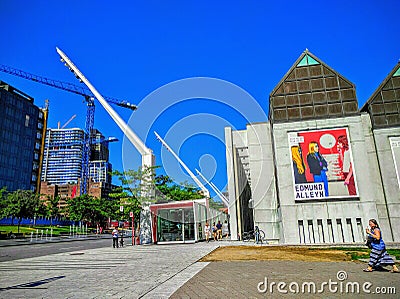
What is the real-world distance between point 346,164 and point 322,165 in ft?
6.86

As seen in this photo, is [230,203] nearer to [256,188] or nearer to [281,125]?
[256,188]

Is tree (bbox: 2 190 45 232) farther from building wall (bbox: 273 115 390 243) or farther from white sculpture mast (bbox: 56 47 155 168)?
building wall (bbox: 273 115 390 243)

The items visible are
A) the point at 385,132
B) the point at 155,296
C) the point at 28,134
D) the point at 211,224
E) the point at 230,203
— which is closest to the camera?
the point at 155,296

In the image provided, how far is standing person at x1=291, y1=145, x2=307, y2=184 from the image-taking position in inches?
1112

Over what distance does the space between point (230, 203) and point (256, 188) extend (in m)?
3.17

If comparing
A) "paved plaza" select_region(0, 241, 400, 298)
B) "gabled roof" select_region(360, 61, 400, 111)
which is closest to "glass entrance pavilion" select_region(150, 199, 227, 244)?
"paved plaza" select_region(0, 241, 400, 298)

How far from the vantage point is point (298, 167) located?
28.5m

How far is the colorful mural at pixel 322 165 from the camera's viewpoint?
27469mm

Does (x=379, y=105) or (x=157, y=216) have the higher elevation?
(x=379, y=105)

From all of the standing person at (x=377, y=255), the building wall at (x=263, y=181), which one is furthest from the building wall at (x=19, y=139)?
the standing person at (x=377, y=255)

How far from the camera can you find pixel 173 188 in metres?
48.6

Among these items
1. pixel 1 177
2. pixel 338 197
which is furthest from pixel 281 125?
pixel 1 177

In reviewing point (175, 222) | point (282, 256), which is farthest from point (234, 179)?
point (282, 256)

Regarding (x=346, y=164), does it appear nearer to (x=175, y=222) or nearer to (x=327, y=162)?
(x=327, y=162)
